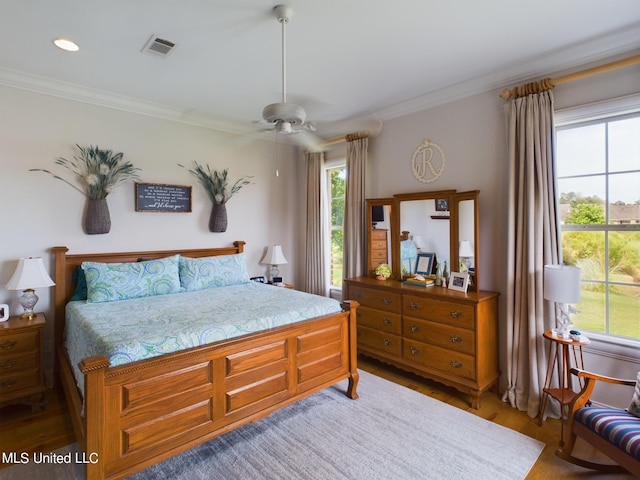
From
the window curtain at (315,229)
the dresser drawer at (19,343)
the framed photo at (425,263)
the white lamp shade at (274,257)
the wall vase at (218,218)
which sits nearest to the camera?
the dresser drawer at (19,343)

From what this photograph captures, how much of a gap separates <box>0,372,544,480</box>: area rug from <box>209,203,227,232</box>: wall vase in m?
2.20

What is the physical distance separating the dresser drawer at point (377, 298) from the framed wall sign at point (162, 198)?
6.84 ft

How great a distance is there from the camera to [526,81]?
8.99 ft

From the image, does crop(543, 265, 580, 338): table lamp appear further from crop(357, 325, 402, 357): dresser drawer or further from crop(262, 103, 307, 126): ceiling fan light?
crop(262, 103, 307, 126): ceiling fan light

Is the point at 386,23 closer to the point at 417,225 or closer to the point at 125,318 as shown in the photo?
the point at 417,225

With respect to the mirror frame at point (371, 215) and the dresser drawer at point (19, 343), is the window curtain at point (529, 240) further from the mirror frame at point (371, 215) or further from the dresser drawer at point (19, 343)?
the dresser drawer at point (19, 343)

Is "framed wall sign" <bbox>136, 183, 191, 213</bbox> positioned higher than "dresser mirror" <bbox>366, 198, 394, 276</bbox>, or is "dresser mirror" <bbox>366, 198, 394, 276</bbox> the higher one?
"framed wall sign" <bbox>136, 183, 191, 213</bbox>

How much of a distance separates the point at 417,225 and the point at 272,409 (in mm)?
2143

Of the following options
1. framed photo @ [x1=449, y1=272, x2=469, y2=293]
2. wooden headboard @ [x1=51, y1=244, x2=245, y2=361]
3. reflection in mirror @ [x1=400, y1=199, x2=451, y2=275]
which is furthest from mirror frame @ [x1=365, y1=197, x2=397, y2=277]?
wooden headboard @ [x1=51, y1=244, x2=245, y2=361]

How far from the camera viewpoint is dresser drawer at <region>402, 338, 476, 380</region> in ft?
8.84

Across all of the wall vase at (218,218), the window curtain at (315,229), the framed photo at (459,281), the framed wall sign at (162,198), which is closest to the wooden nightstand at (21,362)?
the framed wall sign at (162,198)

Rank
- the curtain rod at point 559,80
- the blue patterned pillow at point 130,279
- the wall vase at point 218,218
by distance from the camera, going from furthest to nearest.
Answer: the wall vase at point 218,218 → the blue patterned pillow at point 130,279 → the curtain rod at point 559,80

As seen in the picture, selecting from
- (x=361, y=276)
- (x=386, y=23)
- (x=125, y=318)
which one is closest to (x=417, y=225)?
(x=361, y=276)

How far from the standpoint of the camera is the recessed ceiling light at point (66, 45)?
2.32m
